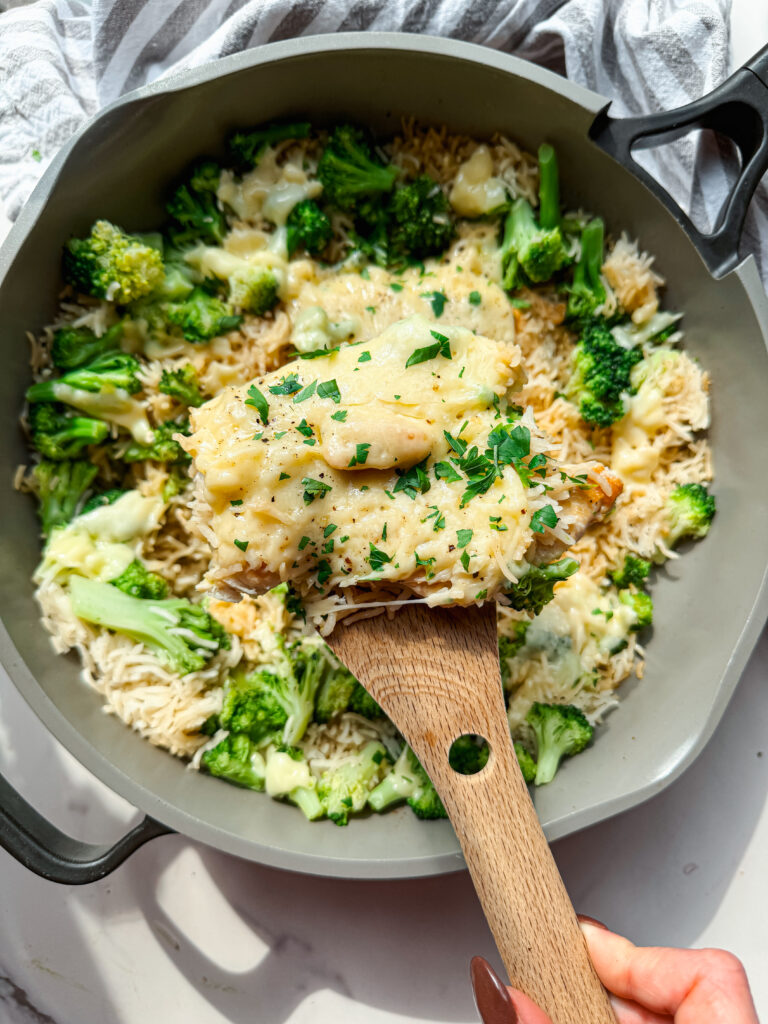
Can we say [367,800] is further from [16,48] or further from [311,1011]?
[16,48]

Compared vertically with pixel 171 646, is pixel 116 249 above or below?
above

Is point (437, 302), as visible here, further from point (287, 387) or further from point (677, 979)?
point (677, 979)

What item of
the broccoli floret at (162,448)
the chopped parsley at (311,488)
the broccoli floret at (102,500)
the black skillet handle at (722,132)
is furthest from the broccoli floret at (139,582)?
the black skillet handle at (722,132)

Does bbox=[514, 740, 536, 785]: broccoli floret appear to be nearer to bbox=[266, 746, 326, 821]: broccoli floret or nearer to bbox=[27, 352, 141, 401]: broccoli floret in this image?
bbox=[266, 746, 326, 821]: broccoli floret

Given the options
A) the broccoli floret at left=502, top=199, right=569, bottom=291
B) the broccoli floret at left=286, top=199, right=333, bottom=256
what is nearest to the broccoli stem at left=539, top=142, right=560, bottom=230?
the broccoli floret at left=502, top=199, right=569, bottom=291

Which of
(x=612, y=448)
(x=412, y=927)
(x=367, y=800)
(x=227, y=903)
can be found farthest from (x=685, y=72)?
(x=227, y=903)

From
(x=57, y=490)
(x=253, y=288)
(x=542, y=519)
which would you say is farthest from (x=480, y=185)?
(x=57, y=490)
